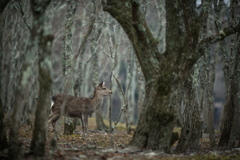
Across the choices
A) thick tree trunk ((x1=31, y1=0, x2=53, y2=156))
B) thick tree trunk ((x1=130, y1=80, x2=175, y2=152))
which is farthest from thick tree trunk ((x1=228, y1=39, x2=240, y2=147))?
thick tree trunk ((x1=31, y1=0, x2=53, y2=156))

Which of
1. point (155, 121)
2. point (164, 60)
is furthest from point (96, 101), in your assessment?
point (164, 60)

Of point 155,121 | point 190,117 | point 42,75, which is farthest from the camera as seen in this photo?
point 190,117

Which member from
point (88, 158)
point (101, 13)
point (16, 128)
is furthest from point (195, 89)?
point (101, 13)

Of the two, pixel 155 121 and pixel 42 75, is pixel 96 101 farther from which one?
pixel 42 75

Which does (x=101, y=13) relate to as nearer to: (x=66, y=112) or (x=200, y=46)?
(x=66, y=112)

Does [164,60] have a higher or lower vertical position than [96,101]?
higher

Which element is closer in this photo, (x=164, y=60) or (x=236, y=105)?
(x=164, y=60)

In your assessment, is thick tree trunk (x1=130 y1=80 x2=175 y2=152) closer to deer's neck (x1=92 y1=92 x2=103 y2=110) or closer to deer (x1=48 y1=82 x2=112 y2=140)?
deer (x1=48 y1=82 x2=112 y2=140)

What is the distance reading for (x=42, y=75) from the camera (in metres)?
4.90

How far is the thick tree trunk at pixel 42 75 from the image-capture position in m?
4.66

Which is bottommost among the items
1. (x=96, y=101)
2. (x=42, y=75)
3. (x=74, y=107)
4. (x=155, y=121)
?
(x=155, y=121)

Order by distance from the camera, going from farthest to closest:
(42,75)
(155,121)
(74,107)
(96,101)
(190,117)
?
(96,101) < (74,107) < (190,117) < (155,121) < (42,75)

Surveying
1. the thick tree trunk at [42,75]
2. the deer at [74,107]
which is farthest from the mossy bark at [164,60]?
the deer at [74,107]

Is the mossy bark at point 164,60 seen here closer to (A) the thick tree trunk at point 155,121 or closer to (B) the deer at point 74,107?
(A) the thick tree trunk at point 155,121
